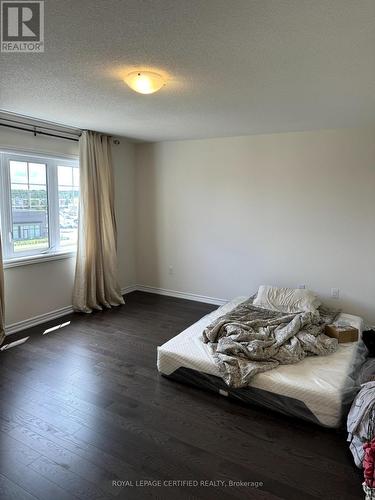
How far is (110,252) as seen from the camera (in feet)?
14.9

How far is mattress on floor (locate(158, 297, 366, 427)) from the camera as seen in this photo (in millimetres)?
2150

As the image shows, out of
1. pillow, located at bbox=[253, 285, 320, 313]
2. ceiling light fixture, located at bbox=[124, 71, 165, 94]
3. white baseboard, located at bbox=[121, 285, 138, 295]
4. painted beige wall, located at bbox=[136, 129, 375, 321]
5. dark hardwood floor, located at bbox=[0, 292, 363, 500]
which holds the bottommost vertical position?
dark hardwood floor, located at bbox=[0, 292, 363, 500]

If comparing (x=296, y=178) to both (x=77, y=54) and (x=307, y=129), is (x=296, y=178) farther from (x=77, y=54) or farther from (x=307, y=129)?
(x=77, y=54)

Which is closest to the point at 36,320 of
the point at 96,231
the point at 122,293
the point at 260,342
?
the point at 96,231

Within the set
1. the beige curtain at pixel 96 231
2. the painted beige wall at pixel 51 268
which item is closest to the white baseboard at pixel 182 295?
the painted beige wall at pixel 51 268

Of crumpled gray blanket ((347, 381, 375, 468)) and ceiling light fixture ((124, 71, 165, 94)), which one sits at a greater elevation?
ceiling light fixture ((124, 71, 165, 94))

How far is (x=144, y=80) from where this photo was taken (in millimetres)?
2195

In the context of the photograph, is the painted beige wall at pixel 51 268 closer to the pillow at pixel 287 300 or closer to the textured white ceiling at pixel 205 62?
the textured white ceiling at pixel 205 62

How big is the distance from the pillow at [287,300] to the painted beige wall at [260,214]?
0.44 metres

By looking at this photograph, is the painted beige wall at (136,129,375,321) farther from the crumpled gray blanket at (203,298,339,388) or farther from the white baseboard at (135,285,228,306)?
the crumpled gray blanket at (203,298,339,388)

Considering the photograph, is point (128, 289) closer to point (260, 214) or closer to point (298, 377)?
point (260, 214)

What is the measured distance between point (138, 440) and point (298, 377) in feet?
3.93

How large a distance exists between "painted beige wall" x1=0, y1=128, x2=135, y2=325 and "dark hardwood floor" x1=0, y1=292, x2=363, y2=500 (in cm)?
82

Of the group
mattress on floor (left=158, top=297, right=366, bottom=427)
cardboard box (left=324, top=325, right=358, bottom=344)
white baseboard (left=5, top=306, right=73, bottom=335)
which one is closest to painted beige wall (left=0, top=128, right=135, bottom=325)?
white baseboard (left=5, top=306, right=73, bottom=335)
